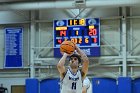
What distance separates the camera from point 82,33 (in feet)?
44.1

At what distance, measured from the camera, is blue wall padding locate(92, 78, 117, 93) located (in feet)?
44.6

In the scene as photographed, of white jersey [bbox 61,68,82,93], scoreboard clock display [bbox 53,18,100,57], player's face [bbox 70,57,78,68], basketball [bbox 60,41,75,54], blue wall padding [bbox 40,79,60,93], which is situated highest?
scoreboard clock display [bbox 53,18,100,57]

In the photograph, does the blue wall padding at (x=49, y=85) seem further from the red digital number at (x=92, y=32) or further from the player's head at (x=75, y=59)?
the player's head at (x=75, y=59)

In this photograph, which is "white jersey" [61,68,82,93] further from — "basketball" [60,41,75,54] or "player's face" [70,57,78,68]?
"basketball" [60,41,75,54]

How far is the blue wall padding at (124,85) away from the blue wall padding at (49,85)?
8.17ft

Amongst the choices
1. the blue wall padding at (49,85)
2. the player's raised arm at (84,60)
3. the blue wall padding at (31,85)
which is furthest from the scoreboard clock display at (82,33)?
the player's raised arm at (84,60)

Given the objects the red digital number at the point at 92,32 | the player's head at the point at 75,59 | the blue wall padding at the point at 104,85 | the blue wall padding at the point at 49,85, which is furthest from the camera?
the blue wall padding at the point at 49,85

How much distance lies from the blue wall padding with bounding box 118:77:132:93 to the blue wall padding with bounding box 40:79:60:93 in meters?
2.49

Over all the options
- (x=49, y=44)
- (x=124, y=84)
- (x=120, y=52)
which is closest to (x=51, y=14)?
(x=49, y=44)

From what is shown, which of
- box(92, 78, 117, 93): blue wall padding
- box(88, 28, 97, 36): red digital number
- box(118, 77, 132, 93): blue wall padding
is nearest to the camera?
box(118, 77, 132, 93): blue wall padding

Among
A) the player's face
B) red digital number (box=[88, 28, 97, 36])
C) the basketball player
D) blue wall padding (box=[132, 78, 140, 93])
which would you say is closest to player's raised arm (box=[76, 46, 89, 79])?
the basketball player

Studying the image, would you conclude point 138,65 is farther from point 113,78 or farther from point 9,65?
point 9,65

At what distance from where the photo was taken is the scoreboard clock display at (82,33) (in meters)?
13.4

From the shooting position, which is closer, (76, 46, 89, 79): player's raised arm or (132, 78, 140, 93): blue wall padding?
(76, 46, 89, 79): player's raised arm
